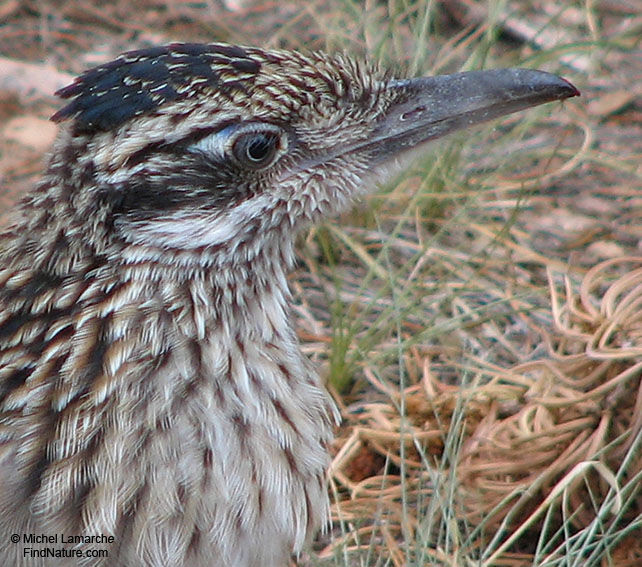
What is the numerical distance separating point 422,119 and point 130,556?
1.51 metres

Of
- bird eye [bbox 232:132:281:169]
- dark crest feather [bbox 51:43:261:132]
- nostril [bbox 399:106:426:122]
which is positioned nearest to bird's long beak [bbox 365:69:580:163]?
nostril [bbox 399:106:426:122]

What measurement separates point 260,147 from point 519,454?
1603mm

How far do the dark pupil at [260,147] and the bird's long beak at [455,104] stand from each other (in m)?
0.37

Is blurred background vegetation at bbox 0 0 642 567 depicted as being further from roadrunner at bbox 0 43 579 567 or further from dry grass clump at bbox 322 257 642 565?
roadrunner at bbox 0 43 579 567

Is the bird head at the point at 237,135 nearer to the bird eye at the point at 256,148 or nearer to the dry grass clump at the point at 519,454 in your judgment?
the bird eye at the point at 256,148

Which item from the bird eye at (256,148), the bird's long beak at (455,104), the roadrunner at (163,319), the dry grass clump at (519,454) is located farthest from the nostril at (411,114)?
the dry grass clump at (519,454)

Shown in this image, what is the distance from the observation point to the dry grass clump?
12.0ft

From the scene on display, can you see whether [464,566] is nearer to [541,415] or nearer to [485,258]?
[541,415]

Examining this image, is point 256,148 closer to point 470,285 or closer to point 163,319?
point 163,319

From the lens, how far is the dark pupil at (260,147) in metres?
2.99

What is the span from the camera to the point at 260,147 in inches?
118

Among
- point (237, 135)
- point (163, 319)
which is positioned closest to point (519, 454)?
point (163, 319)

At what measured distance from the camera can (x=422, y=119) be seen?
3.30 metres

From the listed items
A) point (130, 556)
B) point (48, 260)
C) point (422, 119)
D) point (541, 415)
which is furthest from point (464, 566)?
point (48, 260)
